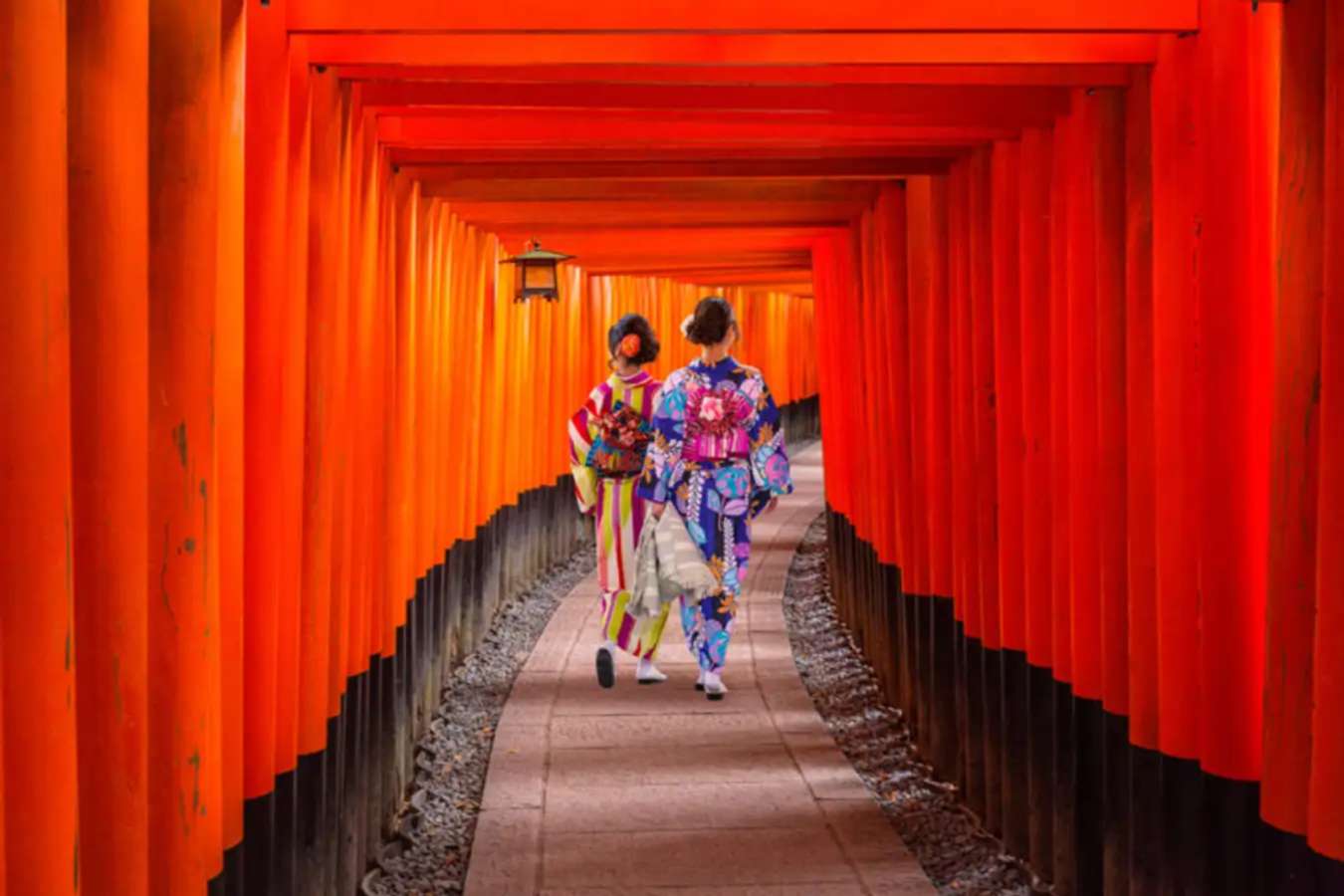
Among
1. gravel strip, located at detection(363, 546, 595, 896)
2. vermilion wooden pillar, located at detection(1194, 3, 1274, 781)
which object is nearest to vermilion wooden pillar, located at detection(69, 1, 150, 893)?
vermilion wooden pillar, located at detection(1194, 3, 1274, 781)

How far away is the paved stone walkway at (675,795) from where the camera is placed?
18.1 feet

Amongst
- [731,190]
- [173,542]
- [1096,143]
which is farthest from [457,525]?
[173,542]

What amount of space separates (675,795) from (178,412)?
412cm

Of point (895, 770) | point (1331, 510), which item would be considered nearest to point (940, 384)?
point (895, 770)

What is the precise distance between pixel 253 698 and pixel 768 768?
144 inches

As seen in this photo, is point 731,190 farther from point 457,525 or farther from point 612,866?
point 612,866

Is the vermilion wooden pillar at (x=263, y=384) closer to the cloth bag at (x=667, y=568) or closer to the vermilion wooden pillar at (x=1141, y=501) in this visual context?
the vermilion wooden pillar at (x=1141, y=501)

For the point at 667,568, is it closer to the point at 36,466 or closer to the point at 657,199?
the point at 657,199

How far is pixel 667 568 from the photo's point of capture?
7.97 metres

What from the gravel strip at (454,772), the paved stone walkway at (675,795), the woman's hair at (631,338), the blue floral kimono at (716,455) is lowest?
the gravel strip at (454,772)

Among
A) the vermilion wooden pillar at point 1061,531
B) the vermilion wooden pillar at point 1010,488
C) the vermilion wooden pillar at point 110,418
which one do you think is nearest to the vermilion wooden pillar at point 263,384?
the vermilion wooden pillar at point 110,418

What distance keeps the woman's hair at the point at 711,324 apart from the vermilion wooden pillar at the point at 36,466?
6.05m

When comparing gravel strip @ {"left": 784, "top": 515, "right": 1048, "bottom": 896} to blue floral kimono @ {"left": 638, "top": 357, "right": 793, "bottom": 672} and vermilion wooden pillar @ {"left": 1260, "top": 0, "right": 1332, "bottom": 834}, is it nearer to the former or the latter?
blue floral kimono @ {"left": 638, "top": 357, "right": 793, "bottom": 672}

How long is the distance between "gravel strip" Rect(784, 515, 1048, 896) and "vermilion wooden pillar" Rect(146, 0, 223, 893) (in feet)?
10.8
